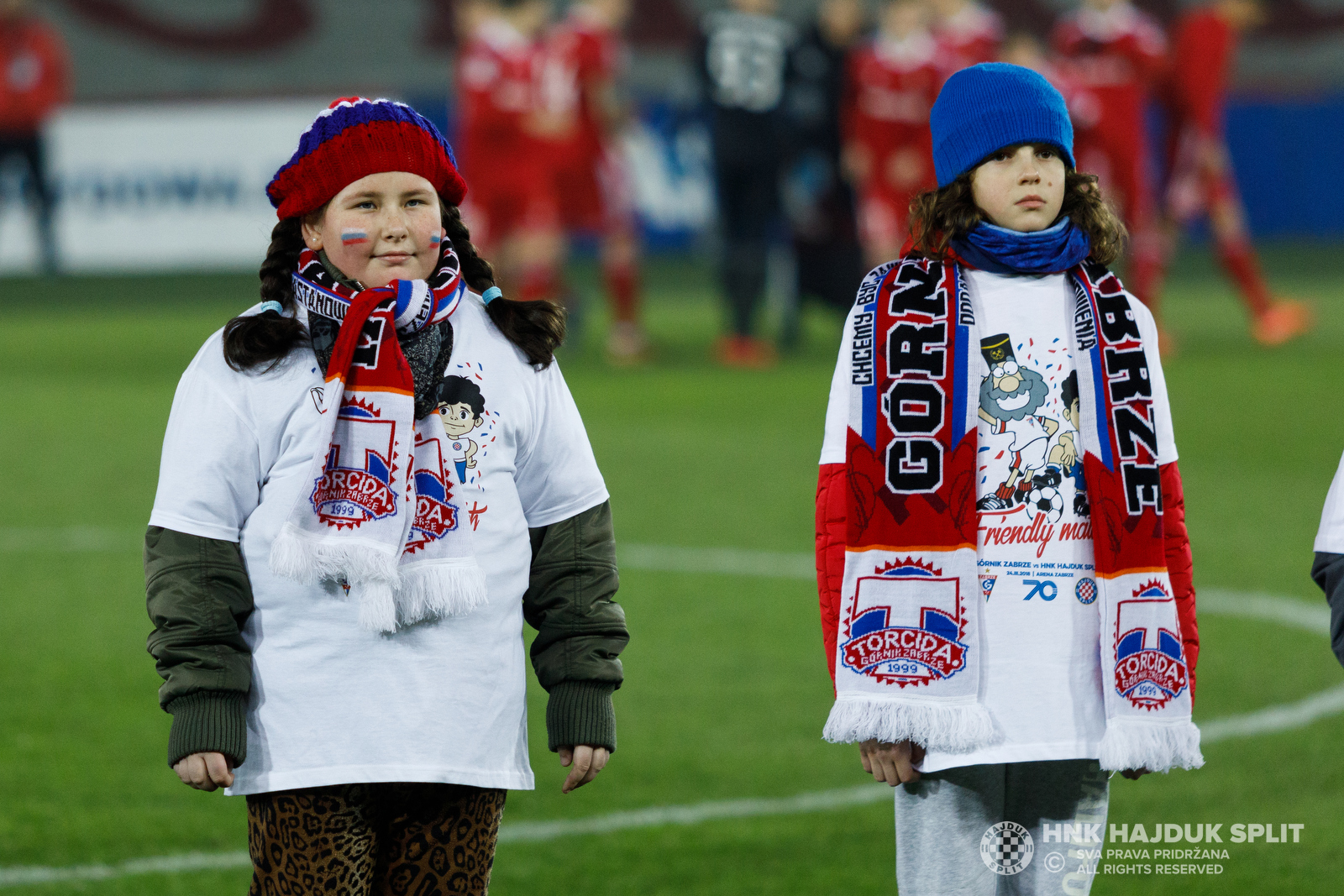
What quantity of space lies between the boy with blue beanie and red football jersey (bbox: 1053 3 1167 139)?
9756 millimetres

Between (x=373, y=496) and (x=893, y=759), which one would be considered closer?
(x=373, y=496)

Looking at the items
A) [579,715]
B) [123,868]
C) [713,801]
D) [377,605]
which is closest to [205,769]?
[377,605]

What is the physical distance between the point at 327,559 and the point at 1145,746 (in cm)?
108

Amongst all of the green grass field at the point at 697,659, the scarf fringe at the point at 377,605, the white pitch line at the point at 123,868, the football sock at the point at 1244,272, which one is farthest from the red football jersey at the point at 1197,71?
the scarf fringe at the point at 377,605

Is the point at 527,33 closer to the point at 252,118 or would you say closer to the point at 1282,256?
the point at 252,118

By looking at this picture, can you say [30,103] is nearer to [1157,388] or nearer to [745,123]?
[745,123]

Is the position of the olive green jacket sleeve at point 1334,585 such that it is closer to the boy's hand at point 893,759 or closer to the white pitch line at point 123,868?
the boy's hand at point 893,759

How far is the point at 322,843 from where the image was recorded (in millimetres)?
2387

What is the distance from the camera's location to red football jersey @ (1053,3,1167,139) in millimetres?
11875

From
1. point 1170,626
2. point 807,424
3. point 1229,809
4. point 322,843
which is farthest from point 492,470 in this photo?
point 807,424

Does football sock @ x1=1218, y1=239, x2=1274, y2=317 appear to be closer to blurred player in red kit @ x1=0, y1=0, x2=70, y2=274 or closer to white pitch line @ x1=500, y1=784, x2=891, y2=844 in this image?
white pitch line @ x1=500, y1=784, x2=891, y2=844

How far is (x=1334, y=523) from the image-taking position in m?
2.36

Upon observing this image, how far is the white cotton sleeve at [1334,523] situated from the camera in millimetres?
2346

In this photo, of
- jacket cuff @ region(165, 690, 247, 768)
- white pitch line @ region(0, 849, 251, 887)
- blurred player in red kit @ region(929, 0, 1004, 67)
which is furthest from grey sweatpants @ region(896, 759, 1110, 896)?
blurred player in red kit @ region(929, 0, 1004, 67)
